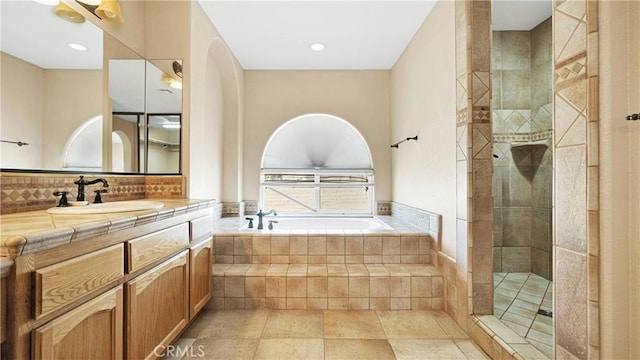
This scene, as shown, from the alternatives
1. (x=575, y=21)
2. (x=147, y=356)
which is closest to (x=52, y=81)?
(x=147, y=356)

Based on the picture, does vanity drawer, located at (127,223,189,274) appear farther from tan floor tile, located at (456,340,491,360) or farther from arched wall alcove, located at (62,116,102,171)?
tan floor tile, located at (456,340,491,360)

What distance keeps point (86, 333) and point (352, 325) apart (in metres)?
1.57

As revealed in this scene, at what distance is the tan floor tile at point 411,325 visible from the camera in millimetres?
1895

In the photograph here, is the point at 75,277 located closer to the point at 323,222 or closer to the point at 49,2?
the point at 49,2

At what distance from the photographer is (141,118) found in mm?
2154

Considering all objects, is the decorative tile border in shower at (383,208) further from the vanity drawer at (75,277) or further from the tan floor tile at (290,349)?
the vanity drawer at (75,277)

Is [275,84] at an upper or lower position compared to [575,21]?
upper

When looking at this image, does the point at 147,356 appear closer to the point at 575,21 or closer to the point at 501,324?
the point at 501,324

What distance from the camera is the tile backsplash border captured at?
1.30m

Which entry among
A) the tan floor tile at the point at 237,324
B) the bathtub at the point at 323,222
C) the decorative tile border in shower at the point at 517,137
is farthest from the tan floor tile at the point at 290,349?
the decorative tile border in shower at the point at 517,137

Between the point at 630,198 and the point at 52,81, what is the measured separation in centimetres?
260

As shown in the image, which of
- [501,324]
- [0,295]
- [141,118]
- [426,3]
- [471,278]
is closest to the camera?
[0,295]

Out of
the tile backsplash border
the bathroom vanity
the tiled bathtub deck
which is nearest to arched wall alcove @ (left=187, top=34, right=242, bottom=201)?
the tile backsplash border

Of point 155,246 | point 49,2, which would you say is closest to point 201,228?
point 155,246
